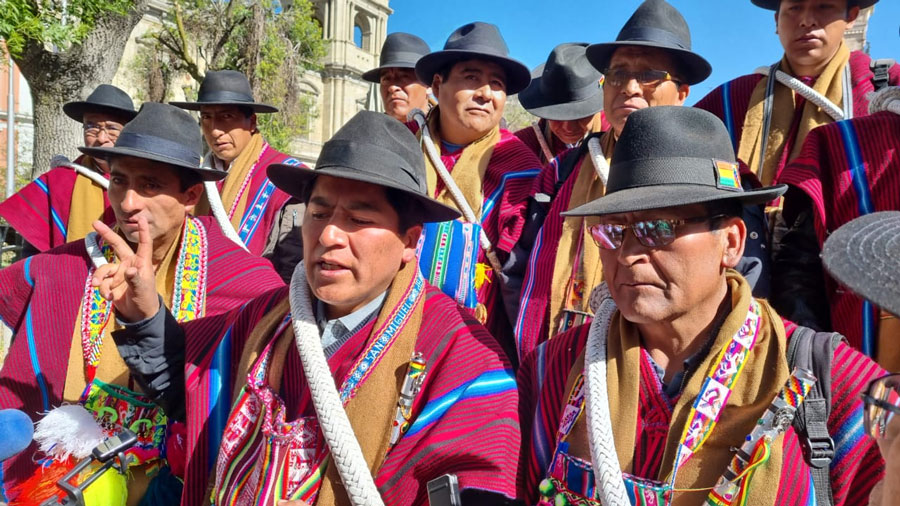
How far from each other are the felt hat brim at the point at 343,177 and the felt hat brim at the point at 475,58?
150 centimetres

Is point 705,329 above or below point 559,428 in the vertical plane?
above

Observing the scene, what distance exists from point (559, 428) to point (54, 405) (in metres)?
2.29

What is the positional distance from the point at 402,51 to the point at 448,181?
222 cm

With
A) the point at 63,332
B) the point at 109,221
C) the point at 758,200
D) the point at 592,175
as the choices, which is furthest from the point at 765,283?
the point at 109,221

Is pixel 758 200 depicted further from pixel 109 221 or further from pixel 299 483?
pixel 109 221

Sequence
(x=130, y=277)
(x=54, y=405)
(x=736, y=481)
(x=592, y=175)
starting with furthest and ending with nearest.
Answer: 1. (x=592, y=175)
2. (x=54, y=405)
3. (x=130, y=277)
4. (x=736, y=481)

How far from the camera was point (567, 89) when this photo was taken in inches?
201

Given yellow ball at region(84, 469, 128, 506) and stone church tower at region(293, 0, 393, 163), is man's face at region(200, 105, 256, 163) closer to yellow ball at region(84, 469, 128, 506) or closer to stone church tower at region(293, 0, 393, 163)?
yellow ball at region(84, 469, 128, 506)

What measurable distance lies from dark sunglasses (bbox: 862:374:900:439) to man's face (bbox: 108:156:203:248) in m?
2.91

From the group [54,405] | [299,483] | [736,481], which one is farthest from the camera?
[54,405]

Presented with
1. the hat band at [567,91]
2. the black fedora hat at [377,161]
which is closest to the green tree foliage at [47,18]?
the hat band at [567,91]

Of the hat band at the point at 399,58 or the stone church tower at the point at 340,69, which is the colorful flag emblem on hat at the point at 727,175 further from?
the stone church tower at the point at 340,69

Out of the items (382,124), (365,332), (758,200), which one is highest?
(382,124)

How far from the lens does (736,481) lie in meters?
1.89
